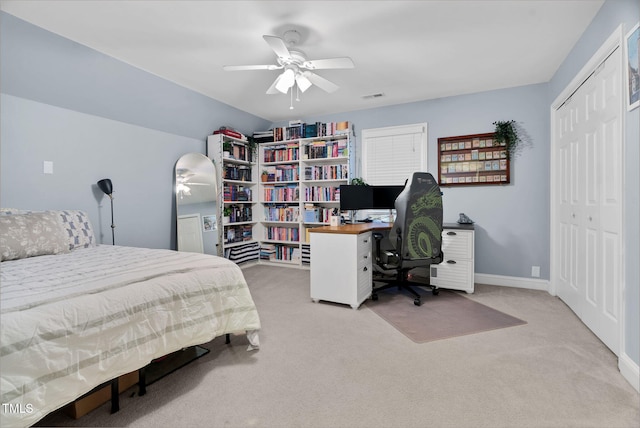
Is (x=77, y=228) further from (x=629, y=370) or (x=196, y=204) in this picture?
(x=629, y=370)

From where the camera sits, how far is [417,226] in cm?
283

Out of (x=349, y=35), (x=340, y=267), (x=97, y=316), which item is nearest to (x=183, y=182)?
(x=340, y=267)

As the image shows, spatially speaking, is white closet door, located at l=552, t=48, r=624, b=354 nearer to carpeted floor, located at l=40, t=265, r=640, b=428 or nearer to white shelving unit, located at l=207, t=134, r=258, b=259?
carpeted floor, located at l=40, t=265, r=640, b=428

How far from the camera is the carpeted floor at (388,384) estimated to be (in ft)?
4.48

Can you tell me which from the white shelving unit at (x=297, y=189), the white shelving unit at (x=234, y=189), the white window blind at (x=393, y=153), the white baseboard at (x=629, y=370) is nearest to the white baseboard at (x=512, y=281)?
the white window blind at (x=393, y=153)

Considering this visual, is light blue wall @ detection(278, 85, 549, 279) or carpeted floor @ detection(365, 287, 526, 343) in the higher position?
light blue wall @ detection(278, 85, 549, 279)

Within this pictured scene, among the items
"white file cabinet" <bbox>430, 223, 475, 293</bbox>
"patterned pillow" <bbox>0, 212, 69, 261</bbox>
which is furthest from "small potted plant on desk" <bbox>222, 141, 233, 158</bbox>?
"white file cabinet" <bbox>430, 223, 475, 293</bbox>

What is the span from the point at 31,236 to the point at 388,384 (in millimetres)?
2617

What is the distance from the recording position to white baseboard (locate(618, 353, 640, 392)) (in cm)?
156

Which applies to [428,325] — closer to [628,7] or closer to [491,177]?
[491,177]

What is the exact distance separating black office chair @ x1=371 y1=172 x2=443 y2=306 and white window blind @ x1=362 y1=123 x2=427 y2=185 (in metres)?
1.29

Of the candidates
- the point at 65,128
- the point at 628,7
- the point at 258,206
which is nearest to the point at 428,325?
the point at 628,7

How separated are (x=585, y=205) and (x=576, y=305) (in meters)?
0.93

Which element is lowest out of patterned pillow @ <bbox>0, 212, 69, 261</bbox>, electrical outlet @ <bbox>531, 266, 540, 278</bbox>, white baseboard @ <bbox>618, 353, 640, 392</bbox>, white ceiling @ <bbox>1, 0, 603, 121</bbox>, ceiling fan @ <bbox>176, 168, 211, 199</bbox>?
white baseboard @ <bbox>618, 353, 640, 392</bbox>
